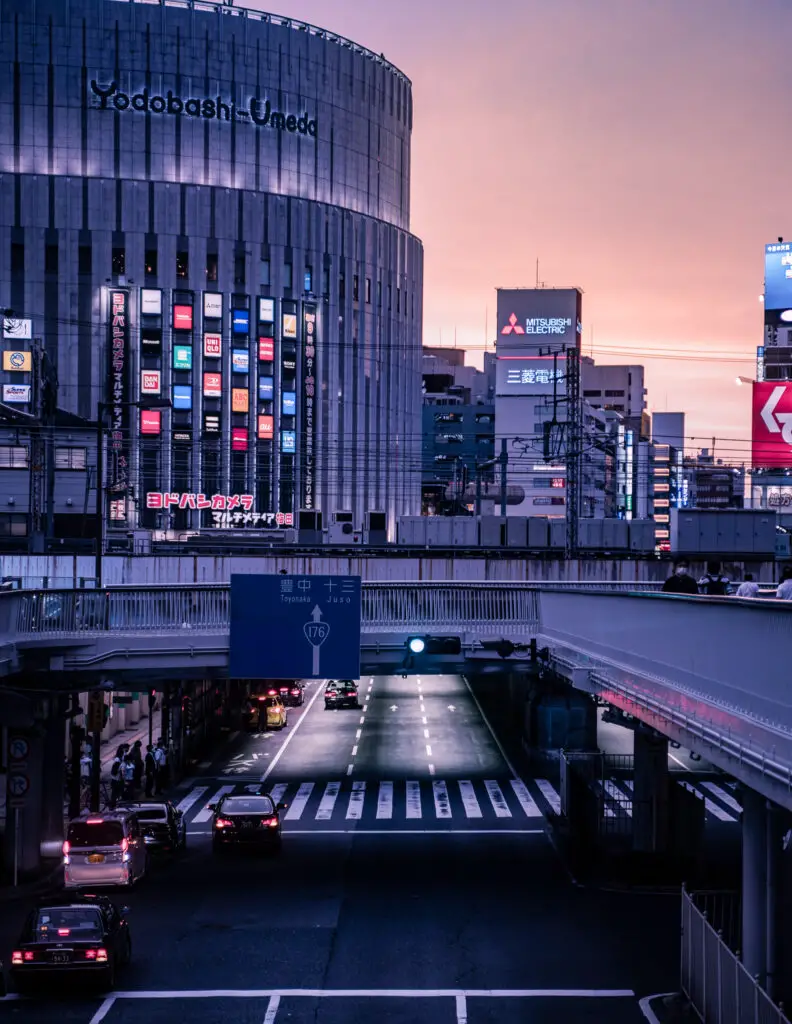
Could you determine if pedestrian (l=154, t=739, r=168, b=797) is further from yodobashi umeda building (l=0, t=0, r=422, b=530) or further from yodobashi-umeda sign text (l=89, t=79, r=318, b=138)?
yodobashi-umeda sign text (l=89, t=79, r=318, b=138)

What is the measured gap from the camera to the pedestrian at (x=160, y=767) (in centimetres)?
4947

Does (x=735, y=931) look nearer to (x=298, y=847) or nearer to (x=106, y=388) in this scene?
(x=298, y=847)

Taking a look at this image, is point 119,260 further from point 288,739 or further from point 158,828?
point 158,828

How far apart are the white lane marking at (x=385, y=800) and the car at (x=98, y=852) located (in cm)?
1295

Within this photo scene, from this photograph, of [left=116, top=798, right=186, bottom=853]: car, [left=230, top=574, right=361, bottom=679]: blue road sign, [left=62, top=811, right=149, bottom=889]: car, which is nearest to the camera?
[left=62, top=811, right=149, bottom=889]: car

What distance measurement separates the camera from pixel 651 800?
1353 inches

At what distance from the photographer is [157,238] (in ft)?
382

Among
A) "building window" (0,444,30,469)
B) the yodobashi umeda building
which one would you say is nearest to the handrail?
the yodobashi umeda building

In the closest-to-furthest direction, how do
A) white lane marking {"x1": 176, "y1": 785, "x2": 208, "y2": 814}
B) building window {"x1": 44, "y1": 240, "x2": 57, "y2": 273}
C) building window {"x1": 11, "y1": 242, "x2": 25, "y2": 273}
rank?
1. white lane marking {"x1": 176, "y1": 785, "x2": 208, "y2": 814}
2. building window {"x1": 11, "y1": 242, "x2": 25, "y2": 273}
3. building window {"x1": 44, "y1": 240, "x2": 57, "y2": 273}

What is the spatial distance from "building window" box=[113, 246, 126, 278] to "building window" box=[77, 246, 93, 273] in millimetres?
2057

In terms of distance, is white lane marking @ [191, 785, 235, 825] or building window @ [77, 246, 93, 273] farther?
building window @ [77, 246, 93, 273]

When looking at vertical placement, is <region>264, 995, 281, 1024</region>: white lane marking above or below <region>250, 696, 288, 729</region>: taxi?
above

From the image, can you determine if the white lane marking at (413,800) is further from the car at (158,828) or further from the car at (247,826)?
the car at (158,828)

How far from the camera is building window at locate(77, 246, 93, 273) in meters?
114
